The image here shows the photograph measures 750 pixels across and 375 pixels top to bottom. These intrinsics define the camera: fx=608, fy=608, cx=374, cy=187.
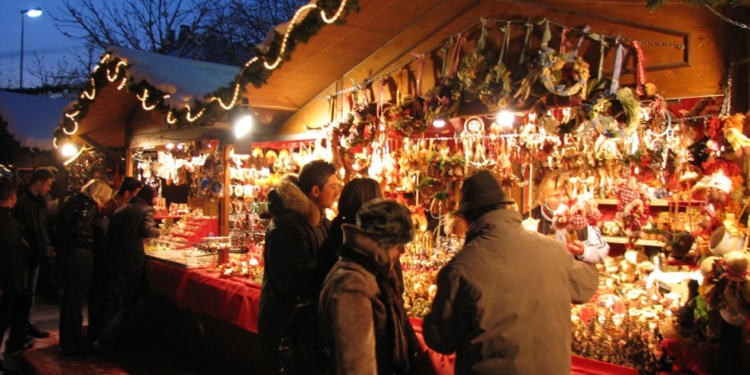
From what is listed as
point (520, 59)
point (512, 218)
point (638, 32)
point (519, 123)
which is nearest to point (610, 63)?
point (638, 32)

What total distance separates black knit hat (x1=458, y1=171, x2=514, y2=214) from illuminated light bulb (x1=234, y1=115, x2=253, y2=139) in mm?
4171

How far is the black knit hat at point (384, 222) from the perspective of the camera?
2568 millimetres

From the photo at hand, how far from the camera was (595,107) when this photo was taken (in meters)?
3.92

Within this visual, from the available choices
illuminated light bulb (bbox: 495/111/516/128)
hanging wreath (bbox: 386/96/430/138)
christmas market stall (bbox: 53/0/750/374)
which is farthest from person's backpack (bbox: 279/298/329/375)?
illuminated light bulb (bbox: 495/111/516/128)

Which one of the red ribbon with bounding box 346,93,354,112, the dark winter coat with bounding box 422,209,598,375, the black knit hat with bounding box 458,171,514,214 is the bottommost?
the dark winter coat with bounding box 422,209,598,375

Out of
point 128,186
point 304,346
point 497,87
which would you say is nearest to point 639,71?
point 497,87

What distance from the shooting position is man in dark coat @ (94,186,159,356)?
6.26 metres

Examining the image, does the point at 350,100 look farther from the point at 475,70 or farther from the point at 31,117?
the point at 31,117

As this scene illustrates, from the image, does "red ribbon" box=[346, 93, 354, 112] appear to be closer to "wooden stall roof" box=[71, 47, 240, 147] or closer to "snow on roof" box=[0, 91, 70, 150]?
"wooden stall roof" box=[71, 47, 240, 147]

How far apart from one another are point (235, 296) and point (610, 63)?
11.3 ft

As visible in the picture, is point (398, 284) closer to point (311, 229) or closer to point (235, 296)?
point (311, 229)

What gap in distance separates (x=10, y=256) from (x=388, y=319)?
4.81m

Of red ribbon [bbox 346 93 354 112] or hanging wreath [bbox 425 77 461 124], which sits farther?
red ribbon [bbox 346 93 354 112]

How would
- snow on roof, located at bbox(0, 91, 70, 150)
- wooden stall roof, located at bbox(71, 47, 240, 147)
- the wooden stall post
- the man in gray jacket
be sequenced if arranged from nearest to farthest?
the man in gray jacket, wooden stall roof, located at bbox(71, 47, 240, 147), the wooden stall post, snow on roof, located at bbox(0, 91, 70, 150)
